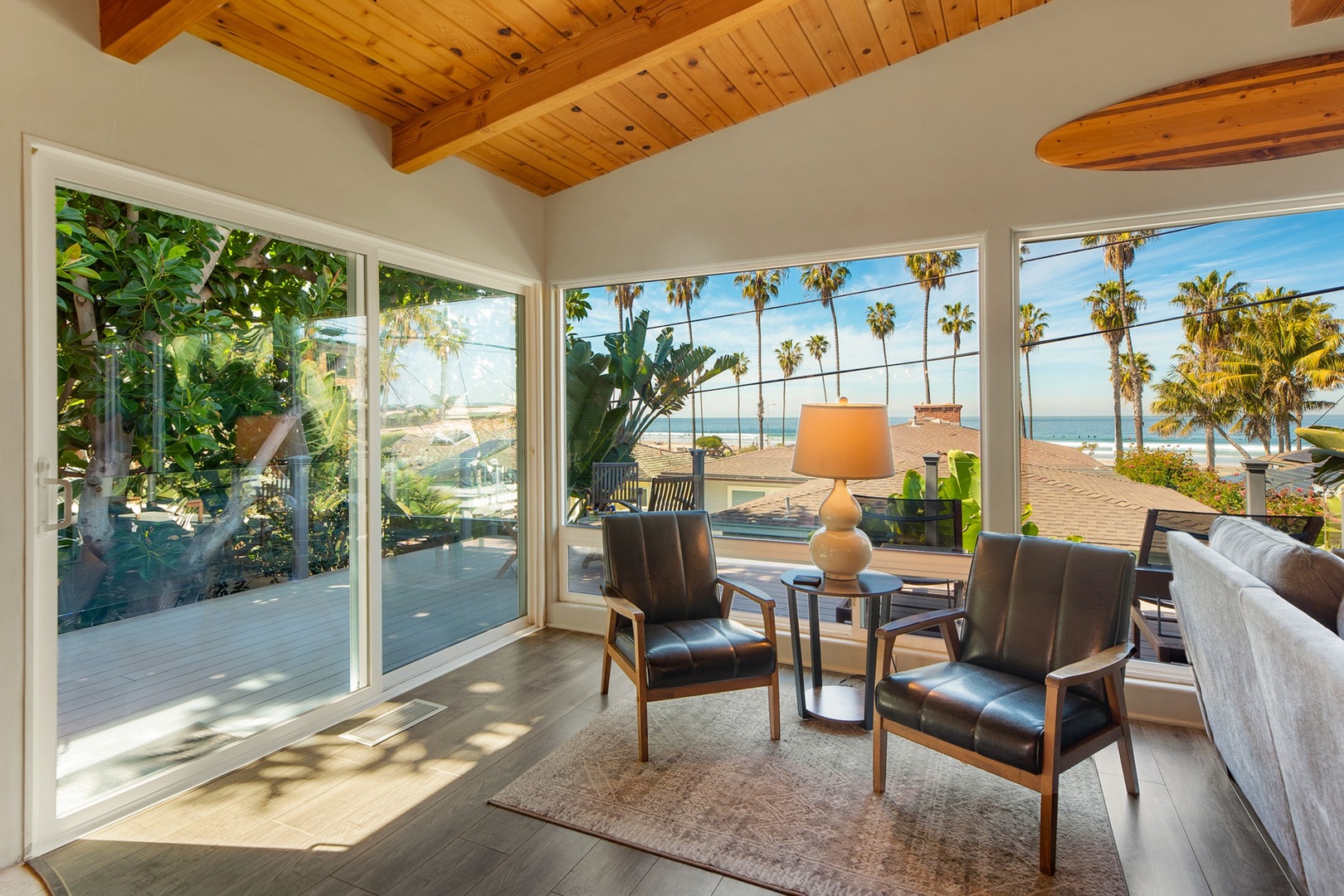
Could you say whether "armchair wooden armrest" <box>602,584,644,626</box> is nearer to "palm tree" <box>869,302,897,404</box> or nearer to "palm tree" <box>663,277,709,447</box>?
"palm tree" <box>663,277,709,447</box>

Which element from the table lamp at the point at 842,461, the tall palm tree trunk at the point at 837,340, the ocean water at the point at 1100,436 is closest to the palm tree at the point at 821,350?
the tall palm tree trunk at the point at 837,340

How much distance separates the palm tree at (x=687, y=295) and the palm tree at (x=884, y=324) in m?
1.01

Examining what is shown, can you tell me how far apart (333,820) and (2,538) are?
1335 mm

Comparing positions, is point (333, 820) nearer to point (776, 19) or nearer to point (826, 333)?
point (826, 333)

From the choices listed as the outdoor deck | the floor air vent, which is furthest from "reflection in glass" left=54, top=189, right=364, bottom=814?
the floor air vent

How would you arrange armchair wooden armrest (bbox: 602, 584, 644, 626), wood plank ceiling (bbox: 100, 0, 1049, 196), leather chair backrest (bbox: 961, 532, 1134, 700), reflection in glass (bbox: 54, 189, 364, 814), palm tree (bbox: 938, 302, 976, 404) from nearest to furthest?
1. reflection in glass (bbox: 54, 189, 364, 814)
2. leather chair backrest (bbox: 961, 532, 1134, 700)
3. wood plank ceiling (bbox: 100, 0, 1049, 196)
4. armchair wooden armrest (bbox: 602, 584, 644, 626)
5. palm tree (bbox: 938, 302, 976, 404)

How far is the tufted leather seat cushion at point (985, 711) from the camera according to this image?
214cm

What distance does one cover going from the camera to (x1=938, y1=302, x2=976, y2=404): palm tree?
3.54 metres

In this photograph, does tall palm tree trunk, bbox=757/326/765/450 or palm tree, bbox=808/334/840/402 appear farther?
tall palm tree trunk, bbox=757/326/765/450

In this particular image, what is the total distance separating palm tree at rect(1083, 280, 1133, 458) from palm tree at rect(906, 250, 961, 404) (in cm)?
67

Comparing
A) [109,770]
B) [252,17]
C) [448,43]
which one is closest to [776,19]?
[448,43]

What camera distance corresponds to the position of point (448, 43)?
2.87 meters

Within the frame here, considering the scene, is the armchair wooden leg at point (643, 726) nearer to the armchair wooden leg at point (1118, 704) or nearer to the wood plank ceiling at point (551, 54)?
the armchair wooden leg at point (1118, 704)

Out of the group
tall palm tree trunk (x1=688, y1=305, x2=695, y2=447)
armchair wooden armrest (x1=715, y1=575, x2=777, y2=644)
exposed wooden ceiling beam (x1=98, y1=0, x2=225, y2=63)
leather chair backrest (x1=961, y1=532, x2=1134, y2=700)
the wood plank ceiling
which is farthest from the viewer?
tall palm tree trunk (x1=688, y1=305, x2=695, y2=447)
